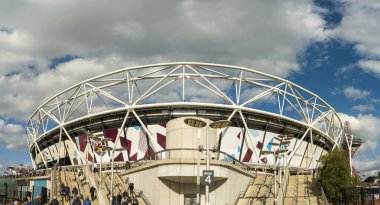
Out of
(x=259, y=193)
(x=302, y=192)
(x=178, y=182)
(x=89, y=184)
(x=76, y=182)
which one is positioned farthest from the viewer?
(x=76, y=182)

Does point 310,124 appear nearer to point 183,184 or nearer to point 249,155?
point 249,155

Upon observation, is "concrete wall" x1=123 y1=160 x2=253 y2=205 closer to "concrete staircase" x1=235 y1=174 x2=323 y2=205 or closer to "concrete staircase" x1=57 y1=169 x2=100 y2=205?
"concrete staircase" x1=235 y1=174 x2=323 y2=205

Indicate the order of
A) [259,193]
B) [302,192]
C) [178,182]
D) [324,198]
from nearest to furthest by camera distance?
[324,198], [178,182], [302,192], [259,193]

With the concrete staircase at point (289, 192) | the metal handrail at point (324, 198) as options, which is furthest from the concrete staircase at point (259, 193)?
the metal handrail at point (324, 198)

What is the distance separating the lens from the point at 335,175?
34.4 m

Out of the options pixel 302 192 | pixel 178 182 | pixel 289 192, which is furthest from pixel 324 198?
pixel 178 182

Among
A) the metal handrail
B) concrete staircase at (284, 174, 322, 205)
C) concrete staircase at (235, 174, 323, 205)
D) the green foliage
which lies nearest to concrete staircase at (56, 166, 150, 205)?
concrete staircase at (235, 174, 323, 205)

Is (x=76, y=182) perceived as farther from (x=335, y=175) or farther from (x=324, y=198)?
(x=335, y=175)

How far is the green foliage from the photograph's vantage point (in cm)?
3375

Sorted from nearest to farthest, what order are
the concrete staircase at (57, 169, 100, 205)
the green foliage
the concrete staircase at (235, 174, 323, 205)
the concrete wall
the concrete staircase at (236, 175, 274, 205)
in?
the concrete staircase at (235, 174, 323, 205), the concrete wall, the concrete staircase at (57, 169, 100, 205), the concrete staircase at (236, 175, 274, 205), the green foliage

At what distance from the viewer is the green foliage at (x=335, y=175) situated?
33.8 meters

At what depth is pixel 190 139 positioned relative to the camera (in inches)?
1437

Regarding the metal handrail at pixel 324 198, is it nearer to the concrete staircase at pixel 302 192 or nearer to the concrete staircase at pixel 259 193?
the concrete staircase at pixel 302 192

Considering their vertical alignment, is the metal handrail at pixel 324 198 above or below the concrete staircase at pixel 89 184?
below
